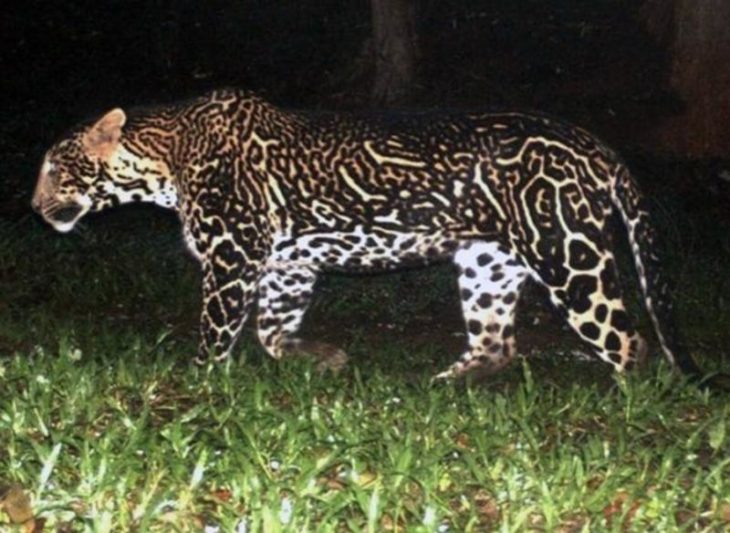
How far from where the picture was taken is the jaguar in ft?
25.9

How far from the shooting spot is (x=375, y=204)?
27.2 feet

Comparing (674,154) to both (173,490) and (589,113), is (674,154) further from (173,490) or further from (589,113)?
(173,490)

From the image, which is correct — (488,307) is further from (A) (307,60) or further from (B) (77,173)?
(A) (307,60)

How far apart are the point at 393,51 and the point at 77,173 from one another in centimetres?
811

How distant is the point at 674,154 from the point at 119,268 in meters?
5.76

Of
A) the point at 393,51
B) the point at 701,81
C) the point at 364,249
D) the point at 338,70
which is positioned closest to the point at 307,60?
the point at 338,70

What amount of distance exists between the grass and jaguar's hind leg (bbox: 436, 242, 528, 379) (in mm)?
636

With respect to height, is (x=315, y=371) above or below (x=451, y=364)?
above

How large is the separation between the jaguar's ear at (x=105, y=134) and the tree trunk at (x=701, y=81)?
7.51 metres

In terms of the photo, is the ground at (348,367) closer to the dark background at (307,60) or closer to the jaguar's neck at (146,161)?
the dark background at (307,60)

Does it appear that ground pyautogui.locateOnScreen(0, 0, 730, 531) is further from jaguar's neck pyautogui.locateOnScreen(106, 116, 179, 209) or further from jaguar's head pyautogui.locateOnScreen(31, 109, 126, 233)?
jaguar's neck pyautogui.locateOnScreen(106, 116, 179, 209)

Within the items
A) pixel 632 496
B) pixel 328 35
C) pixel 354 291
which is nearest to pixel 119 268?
pixel 354 291

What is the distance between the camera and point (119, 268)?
37.9 feet

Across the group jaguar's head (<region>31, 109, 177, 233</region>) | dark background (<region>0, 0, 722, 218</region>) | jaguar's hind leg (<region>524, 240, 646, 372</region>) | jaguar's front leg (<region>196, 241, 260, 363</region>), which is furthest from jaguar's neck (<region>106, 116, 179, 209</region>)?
dark background (<region>0, 0, 722, 218</region>)
